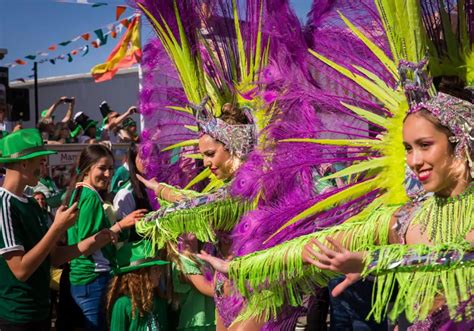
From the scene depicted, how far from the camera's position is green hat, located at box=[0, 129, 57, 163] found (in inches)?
142

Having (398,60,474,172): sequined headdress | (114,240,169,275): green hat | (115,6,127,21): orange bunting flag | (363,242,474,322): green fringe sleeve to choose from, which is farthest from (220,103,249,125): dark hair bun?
(115,6,127,21): orange bunting flag

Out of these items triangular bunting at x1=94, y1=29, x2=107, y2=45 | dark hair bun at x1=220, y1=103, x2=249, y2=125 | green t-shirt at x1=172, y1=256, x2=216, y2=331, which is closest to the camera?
dark hair bun at x1=220, y1=103, x2=249, y2=125

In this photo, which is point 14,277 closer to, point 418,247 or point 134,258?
point 134,258

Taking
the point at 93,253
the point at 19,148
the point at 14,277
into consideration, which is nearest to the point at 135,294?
the point at 93,253

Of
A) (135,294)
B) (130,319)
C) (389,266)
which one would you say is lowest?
(130,319)

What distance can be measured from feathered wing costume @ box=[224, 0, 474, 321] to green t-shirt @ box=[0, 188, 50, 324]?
1.16 meters

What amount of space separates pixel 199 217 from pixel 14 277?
899 millimetres

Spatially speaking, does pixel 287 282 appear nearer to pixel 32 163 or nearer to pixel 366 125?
pixel 366 125

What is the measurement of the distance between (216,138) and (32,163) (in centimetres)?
89

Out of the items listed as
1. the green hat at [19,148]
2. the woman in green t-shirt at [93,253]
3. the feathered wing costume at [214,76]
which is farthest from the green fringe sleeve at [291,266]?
the woman in green t-shirt at [93,253]

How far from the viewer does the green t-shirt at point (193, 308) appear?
4336 millimetres

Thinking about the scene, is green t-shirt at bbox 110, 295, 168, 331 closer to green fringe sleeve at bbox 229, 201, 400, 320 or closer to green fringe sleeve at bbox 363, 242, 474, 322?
green fringe sleeve at bbox 229, 201, 400, 320

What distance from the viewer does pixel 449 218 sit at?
7.62 ft

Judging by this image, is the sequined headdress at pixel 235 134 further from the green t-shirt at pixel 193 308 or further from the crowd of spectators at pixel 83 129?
the crowd of spectators at pixel 83 129
